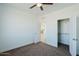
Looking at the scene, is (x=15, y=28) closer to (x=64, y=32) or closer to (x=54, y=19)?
(x=54, y=19)

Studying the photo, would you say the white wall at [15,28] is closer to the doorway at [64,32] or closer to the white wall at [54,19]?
the white wall at [54,19]

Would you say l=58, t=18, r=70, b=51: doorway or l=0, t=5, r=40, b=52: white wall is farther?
l=58, t=18, r=70, b=51: doorway

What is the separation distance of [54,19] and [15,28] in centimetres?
237

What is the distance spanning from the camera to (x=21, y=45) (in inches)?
182

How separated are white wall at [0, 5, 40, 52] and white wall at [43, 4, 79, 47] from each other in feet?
3.41

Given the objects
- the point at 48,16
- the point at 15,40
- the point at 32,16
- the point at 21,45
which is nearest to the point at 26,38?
the point at 21,45

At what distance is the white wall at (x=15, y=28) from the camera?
138 inches

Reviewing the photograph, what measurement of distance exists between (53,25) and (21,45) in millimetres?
2323

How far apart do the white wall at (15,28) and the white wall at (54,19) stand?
1039 millimetres

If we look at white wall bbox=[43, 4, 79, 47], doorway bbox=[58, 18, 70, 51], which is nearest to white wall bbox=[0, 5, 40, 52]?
white wall bbox=[43, 4, 79, 47]

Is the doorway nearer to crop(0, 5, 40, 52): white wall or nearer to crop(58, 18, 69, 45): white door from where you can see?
crop(58, 18, 69, 45): white door

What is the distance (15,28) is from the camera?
4.14 m

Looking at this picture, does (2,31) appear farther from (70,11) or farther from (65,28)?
(65,28)

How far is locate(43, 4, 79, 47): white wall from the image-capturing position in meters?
3.59
